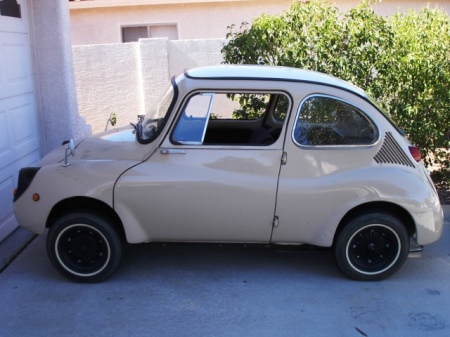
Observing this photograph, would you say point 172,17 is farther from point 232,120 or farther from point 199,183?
point 199,183

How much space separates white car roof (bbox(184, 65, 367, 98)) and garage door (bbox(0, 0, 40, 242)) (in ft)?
7.65

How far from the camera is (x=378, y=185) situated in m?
4.75

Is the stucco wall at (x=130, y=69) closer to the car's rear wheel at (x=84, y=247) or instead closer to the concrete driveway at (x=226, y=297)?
the concrete driveway at (x=226, y=297)

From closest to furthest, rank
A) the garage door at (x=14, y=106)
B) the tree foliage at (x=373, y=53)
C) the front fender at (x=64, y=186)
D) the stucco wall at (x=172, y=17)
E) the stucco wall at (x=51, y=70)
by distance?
1. the front fender at (x=64, y=186)
2. the garage door at (x=14, y=106)
3. the tree foliage at (x=373, y=53)
4. the stucco wall at (x=51, y=70)
5. the stucco wall at (x=172, y=17)

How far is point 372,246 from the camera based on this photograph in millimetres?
4922

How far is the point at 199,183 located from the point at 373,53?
131 inches

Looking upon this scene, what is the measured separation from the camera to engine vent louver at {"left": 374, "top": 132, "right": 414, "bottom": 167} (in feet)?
15.9

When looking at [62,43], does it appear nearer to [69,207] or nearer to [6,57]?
[6,57]

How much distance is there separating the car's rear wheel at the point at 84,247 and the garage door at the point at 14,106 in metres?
1.48

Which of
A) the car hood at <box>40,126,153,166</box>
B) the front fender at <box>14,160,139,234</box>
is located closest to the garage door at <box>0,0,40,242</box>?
the car hood at <box>40,126,153,166</box>

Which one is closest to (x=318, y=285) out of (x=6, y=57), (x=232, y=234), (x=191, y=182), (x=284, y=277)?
(x=284, y=277)

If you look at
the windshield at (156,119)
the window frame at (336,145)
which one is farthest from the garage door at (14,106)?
the window frame at (336,145)

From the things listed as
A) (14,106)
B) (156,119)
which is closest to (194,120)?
(156,119)

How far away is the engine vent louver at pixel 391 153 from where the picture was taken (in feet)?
15.9
